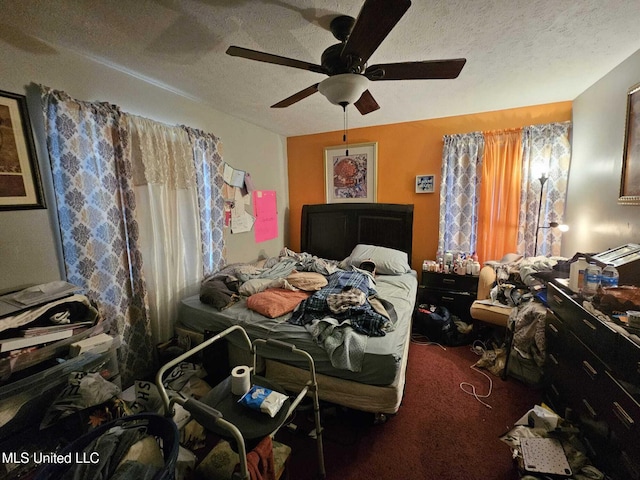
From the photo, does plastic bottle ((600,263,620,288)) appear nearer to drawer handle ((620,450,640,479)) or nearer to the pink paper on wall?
drawer handle ((620,450,640,479))

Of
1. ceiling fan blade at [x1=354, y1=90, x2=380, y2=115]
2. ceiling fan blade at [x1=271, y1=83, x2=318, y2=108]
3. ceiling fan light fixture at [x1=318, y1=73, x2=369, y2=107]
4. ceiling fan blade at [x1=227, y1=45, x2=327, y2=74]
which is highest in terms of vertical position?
ceiling fan blade at [x1=227, y1=45, x2=327, y2=74]

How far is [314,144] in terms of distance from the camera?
12.5 feet

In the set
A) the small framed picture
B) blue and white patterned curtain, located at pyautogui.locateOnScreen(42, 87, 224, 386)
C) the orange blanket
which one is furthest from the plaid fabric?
the small framed picture

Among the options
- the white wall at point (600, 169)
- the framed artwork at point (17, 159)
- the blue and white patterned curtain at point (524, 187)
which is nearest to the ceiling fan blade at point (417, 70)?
the white wall at point (600, 169)

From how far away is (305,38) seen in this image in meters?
1.55

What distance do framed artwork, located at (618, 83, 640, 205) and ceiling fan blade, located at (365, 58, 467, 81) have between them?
1.36 metres

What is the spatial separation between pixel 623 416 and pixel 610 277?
0.76 metres

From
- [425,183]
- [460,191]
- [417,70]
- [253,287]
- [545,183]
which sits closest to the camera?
A: [417,70]

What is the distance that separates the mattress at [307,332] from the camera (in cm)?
149

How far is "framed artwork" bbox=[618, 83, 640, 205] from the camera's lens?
5.52ft

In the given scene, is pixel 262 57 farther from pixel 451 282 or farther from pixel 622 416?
pixel 451 282

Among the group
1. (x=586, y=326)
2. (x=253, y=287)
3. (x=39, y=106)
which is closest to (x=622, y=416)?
(x=586, y=326)

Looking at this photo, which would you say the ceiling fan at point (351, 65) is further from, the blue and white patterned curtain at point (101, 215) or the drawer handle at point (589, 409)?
the drawer handle at point (589, 409)

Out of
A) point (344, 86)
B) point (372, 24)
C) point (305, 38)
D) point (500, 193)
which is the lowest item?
point (500, 193)
